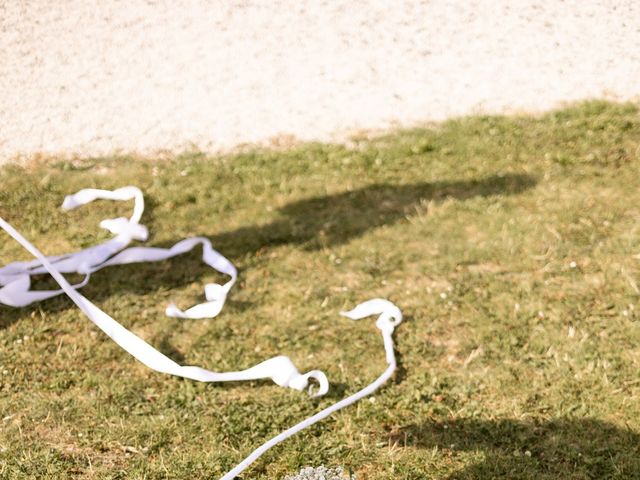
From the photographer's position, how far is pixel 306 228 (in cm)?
601

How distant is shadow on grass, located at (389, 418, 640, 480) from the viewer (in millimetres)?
3668

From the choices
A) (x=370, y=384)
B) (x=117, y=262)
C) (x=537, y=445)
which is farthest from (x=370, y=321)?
(x=117, y=262)

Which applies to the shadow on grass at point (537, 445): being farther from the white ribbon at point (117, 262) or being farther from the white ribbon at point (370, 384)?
the white ribbon at point (117, 262)

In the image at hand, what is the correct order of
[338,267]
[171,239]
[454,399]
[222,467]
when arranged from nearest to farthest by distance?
[222,467]
[454,399]
[338,267]
[171,239]

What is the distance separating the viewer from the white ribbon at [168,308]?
4223mm

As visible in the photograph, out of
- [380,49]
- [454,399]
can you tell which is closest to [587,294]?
[454,399]

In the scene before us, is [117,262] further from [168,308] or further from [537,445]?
[537,445]

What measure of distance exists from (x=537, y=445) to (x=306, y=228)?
2697 millimetres

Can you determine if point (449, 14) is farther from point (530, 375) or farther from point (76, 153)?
point (530, 375)

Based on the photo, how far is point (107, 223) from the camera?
19.5 ft

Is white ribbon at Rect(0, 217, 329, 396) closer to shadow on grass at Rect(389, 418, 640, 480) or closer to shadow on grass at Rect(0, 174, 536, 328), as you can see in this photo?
shadow on grass at Rect(389, 418, 640, 480)

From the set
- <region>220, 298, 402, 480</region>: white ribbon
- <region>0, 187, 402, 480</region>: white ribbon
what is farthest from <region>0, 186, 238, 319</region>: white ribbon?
<region>220, 298, 402, 480</region>: white ribbon

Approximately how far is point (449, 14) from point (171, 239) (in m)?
4.58

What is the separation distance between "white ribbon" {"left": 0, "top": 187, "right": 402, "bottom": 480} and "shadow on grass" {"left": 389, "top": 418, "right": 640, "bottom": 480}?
0.48 metres
